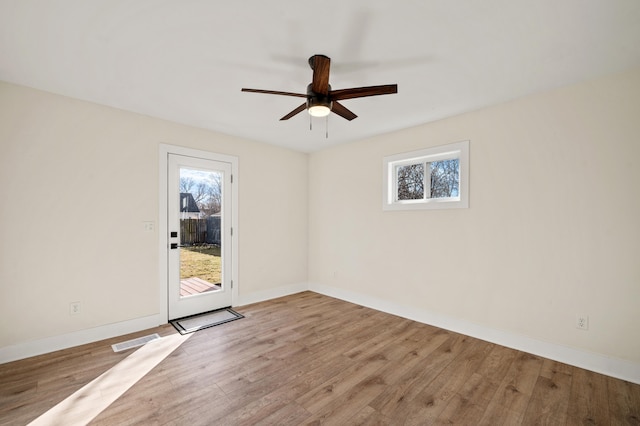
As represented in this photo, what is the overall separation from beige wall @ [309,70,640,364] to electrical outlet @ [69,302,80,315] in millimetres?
3617

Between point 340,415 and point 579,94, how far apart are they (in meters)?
3.41

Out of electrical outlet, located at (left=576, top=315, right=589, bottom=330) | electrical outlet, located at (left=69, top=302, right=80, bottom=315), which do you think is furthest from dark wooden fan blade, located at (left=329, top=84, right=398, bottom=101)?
electrical outlet, located at (left=69, top=302, right=80, bottom=315)

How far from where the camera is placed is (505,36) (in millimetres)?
1956

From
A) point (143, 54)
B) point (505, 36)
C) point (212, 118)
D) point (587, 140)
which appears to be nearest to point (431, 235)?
point (587, 140)

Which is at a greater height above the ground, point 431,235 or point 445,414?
point 431,235

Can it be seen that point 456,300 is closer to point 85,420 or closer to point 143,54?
point 85,420

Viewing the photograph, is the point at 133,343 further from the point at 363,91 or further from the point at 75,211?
the point at 363,91

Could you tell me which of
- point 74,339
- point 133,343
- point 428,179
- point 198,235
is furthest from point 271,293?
point 428,179

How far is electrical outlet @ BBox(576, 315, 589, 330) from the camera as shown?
255 centimetres

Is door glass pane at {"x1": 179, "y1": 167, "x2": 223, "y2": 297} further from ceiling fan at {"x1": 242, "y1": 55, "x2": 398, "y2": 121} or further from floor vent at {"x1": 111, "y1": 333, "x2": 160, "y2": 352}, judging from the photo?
ceiling fan at {"x1": 242, "y1": 55, "x2": 398, "y2": 121}

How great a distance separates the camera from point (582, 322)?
8.45ft

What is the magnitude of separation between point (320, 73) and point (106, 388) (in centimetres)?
292

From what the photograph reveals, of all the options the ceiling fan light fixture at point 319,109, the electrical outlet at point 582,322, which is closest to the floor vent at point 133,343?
the ceiling fan light fixture at point 319,109

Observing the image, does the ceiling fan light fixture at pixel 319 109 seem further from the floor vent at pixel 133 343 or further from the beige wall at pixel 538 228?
the floor vent at pixel 133 343
